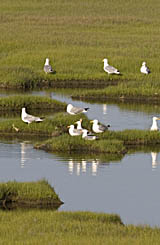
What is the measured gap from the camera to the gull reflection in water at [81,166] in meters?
19.3

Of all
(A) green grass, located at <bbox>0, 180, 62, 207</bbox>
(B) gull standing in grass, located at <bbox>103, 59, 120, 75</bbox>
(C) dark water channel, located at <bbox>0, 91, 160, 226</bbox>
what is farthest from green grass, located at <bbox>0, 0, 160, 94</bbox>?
(A) green grass, located at <bbox>0, 180, 62, 207</bbox>

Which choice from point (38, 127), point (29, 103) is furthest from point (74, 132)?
point (29, 103)

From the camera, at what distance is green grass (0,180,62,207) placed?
50.8 ft

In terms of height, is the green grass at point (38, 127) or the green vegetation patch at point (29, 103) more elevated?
the green grass at point (38, 127)

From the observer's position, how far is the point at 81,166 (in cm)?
1975

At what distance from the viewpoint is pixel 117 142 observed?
70.2ft

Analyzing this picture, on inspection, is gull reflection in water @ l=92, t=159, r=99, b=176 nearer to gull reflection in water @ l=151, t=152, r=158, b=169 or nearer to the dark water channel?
the dark water channel

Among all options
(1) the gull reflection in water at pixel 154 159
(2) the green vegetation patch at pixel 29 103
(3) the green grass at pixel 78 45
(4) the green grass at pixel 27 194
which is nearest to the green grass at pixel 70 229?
(4) the green grass at pixel 27 194

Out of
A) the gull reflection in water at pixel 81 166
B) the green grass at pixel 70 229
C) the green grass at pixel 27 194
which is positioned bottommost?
the gull reflection in water at pixel 81 166

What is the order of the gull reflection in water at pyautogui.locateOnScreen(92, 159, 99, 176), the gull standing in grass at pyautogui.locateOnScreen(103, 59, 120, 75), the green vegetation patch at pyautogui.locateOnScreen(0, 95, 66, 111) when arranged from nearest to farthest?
the gull reflection in water at pyautogui.locateOnScreen(92, 159, 99, 176) → the green vegetation patch at pyautogui.locateOnScreen(0, 95, 66, 111) → the gull standing in grass at pyautogui.locateOnScreen(103, 59, 120, 75)

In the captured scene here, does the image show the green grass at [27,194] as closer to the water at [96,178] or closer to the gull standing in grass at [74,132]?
the water at [96,178]

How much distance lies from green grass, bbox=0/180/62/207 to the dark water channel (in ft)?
1.20

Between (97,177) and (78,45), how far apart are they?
85.1 ft

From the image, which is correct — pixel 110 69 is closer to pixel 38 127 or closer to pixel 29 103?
pixel 29 103
